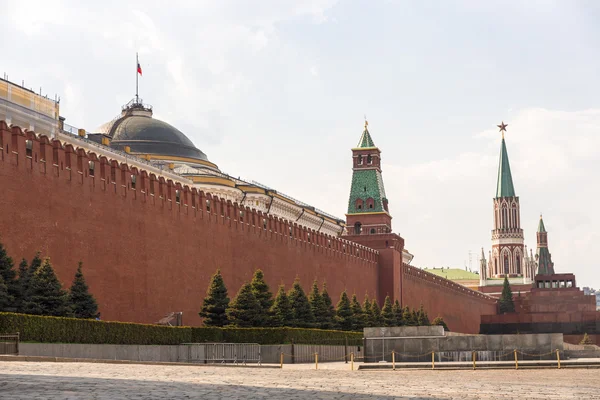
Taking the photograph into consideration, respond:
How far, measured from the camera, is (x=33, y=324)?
76.4 feet

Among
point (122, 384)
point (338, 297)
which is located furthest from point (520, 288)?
point (122, 384)

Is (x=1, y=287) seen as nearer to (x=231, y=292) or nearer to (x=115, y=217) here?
(x=115, y=217)

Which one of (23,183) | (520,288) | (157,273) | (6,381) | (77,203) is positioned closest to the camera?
(6,381)

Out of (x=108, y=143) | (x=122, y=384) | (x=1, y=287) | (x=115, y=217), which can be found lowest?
(x=122, y=384)

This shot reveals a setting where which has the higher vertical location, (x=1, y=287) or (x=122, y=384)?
(x=1, y=287)

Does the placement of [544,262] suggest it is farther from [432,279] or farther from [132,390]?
[132,390]

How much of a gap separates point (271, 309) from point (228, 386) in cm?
2077

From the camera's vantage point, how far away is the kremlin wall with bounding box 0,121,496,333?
1115 inches

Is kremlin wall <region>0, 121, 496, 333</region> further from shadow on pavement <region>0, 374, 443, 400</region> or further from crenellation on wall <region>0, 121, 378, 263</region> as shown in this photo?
shadow on pavement <region>0, 374, 443, 400</region>

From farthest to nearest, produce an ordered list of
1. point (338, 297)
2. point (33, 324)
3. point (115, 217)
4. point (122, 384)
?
point (338, 297) < point (115, 217) < point (33, 324) < point (122, 384)

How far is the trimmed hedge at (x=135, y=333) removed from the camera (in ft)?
75.9

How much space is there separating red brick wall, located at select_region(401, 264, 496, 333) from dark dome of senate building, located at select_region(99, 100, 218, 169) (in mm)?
13598

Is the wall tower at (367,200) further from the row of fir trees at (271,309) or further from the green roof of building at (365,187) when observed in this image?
the row of fir trees at (271,309)

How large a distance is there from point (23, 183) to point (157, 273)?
743 cm
